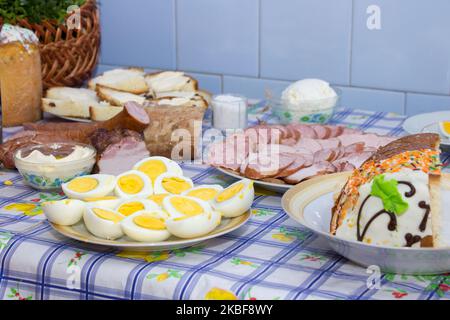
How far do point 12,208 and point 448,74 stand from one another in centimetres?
133

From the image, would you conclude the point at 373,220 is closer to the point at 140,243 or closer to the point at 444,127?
the point at 140,243

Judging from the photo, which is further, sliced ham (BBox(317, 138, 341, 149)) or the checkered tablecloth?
sliced ham (BBox(317, 138, 341, 149))

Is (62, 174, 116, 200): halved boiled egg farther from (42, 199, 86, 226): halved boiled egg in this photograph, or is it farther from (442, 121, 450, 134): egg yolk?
(442, 121, 450, 134): egg yolk

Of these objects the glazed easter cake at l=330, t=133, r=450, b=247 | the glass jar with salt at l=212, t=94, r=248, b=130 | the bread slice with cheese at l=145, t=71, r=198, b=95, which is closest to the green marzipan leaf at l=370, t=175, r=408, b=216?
the glazed easter cake at l=330, t=133, r=450, b=247

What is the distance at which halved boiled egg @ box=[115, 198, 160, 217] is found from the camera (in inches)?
50.6

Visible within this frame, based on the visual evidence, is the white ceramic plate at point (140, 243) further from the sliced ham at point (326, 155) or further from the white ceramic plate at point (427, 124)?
the white ceramic plate at point (427, 124)

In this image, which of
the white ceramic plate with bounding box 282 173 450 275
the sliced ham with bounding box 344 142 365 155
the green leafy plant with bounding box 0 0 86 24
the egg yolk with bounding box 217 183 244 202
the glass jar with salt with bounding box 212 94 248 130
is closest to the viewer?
the white ceramic plate with bounding box 282 173 450 275

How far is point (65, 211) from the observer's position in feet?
4.20

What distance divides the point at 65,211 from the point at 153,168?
0.75 feet

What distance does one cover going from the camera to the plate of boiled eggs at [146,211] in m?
1.23

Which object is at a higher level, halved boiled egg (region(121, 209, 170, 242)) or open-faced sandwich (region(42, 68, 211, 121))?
open-faced sandwich (region(42, 68, 211, 121))

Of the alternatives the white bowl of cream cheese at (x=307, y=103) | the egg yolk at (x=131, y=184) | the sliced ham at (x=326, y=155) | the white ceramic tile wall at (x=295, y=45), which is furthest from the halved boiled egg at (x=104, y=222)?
the white ceramic tile wall at (x=295, y=45)

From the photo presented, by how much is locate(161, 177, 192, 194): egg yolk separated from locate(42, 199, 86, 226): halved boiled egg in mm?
175
